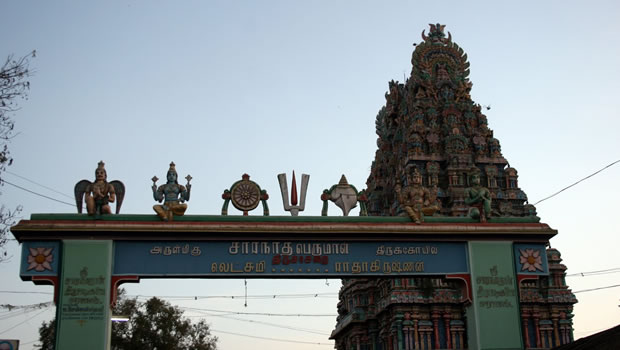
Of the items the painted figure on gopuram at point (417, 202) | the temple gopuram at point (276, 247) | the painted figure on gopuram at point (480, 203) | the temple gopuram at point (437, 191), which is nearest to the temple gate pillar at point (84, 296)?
the temple gopuram at point (276, 247)

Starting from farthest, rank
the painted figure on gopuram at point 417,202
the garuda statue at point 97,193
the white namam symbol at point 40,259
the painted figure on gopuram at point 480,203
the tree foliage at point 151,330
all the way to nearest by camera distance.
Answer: the tree foliage at point 151,330
the painted figure on gopuram at point 480,203
the painted figure on gopuram at point 417,202
the garuda statue at point 97,193
the white namam symbol at point 40,259

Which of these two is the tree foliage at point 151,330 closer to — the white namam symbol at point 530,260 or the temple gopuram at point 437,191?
the temple gopuram at point 437,191

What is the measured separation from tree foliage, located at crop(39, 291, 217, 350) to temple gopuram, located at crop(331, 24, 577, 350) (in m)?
9.17

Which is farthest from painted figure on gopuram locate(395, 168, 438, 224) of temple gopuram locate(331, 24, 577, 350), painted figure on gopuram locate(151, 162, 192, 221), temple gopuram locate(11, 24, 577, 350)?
temple gopuram locate(331, 24, 577, 350)

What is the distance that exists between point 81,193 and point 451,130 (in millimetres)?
28253

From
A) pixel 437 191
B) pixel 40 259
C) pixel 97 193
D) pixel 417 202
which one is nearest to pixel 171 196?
pixel 97 193

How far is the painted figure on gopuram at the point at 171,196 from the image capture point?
18.0 meters

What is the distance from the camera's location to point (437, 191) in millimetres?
35375

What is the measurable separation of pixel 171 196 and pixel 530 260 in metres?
8.98

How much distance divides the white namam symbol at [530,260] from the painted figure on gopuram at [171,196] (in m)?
8.39

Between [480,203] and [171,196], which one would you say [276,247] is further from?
[480,203]

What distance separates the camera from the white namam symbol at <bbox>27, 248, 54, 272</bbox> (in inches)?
675

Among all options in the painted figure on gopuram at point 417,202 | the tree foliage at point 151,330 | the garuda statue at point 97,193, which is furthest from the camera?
the tree foliage at point 151,330

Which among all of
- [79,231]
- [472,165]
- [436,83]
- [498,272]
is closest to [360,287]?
[472,165]
